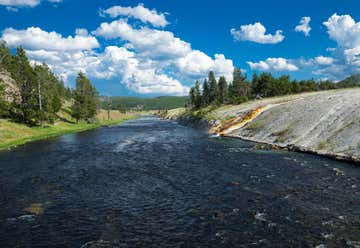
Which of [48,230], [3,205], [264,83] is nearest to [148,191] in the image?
[48,230]

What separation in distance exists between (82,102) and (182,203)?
9957cm

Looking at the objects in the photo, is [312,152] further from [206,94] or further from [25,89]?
[206,94]

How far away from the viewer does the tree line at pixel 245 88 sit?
13812cm

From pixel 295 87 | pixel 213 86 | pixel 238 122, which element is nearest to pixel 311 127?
pixel 238 122

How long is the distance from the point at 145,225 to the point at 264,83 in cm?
13064

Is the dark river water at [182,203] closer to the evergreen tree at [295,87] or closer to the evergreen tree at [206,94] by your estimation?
the evergreen tree at [295,87]

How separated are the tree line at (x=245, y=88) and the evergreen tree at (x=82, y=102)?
198ft

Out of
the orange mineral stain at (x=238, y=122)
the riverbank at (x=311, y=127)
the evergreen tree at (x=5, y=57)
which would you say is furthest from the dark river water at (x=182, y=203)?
the evergreen tree at (x=5, y=57)

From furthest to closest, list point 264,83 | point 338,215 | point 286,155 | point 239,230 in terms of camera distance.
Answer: point 264,83 < point 286,155 < point 338,215 < point 239,230

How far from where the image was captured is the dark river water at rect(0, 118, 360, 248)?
614 inches

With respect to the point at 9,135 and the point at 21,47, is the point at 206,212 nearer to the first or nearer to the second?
the point at 9,135

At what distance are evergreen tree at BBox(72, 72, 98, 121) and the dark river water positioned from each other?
238ft

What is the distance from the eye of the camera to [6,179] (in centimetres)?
2884

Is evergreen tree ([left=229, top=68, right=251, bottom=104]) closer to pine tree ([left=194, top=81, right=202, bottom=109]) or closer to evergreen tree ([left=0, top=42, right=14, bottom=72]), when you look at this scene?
pine tree ([left=194, top=81, right=202, bottom=109])
